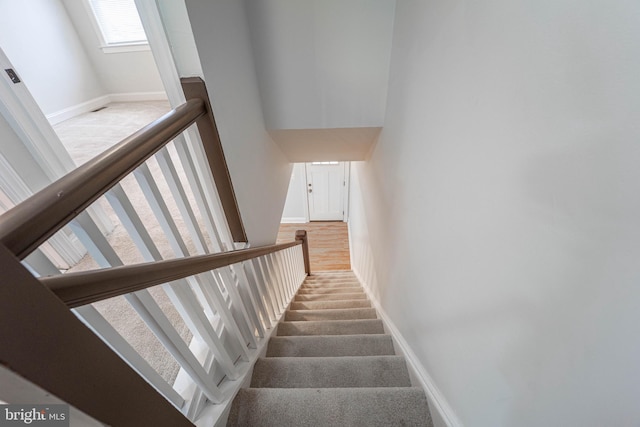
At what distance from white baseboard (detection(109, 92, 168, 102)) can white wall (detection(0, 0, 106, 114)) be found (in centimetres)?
27

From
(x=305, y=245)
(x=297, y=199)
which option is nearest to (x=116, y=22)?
(x=297, y=199)

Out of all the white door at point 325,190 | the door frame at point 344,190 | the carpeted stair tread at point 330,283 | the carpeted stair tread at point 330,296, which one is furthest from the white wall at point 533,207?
the white door at point 325,190

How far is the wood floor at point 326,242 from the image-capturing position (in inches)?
205

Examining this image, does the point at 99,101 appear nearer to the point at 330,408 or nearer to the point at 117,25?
the point at 117,25

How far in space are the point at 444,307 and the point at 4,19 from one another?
468 centimetres

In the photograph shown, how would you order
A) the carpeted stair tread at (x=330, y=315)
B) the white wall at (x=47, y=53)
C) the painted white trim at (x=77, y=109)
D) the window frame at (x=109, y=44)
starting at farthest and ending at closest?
the window frame at (x=109, y=44)
the painted white trim at (x=77, y=109)
the white wall at (x=47, y=53)
the carpeted stair tread at (x=330, y=315)

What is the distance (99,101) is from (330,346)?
5.03m

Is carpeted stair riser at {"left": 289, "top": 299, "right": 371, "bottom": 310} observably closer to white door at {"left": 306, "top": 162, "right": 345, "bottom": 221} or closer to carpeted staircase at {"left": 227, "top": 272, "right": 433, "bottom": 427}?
carpeted staircase at {"left": 227, "top": 272, "right": 433, "bottom": 427}

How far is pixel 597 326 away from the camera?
41cm

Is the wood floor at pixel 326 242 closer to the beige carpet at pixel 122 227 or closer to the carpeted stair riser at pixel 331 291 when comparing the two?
the carpeted stair riser at pixel 331 291

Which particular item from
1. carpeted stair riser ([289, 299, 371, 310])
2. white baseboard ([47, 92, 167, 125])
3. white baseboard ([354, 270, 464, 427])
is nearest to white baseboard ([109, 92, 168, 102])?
white baseboard ([47, 92, 167, 125])

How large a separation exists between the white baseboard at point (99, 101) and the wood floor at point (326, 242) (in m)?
3.56

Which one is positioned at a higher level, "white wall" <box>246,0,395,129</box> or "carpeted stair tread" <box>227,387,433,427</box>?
"white wall" <box>246,0,395,129</box>

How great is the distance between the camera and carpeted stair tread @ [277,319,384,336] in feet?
6.29
